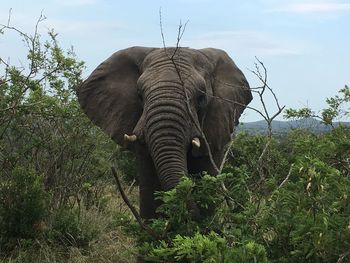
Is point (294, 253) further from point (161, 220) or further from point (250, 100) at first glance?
point (250, 100)

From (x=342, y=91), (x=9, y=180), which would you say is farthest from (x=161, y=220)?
(x=342, y=91)

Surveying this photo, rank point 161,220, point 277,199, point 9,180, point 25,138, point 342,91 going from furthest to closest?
point 342,91, point 25,138, point 9,180, point 161,220, point 277,199

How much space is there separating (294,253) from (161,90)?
2.24 metres

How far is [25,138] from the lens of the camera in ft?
26.9

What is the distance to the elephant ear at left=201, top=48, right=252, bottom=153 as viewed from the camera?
5.75 m

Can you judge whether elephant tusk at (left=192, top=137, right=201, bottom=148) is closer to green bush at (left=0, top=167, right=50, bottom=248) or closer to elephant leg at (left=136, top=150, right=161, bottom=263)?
elephant leg at (left=136, top=150, right=161, bottom=263)

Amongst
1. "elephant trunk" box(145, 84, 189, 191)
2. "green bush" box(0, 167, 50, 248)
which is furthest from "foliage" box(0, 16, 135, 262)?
"elephant trunk" box(145, 84, 189, 191)

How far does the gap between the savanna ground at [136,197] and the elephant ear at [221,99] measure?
18.3 inches

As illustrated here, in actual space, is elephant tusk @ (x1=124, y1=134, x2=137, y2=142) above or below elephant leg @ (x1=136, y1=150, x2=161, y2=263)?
above

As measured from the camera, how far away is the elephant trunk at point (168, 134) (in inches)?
195

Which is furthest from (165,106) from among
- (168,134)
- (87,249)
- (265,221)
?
(87,249)

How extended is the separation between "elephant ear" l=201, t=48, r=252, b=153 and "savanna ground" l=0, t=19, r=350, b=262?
0.47 m

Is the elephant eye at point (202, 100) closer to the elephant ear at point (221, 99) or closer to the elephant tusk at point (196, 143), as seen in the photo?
the elephant ear at point (221, 99)

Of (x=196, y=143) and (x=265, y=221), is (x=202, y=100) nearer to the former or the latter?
(x=196, y=143)
